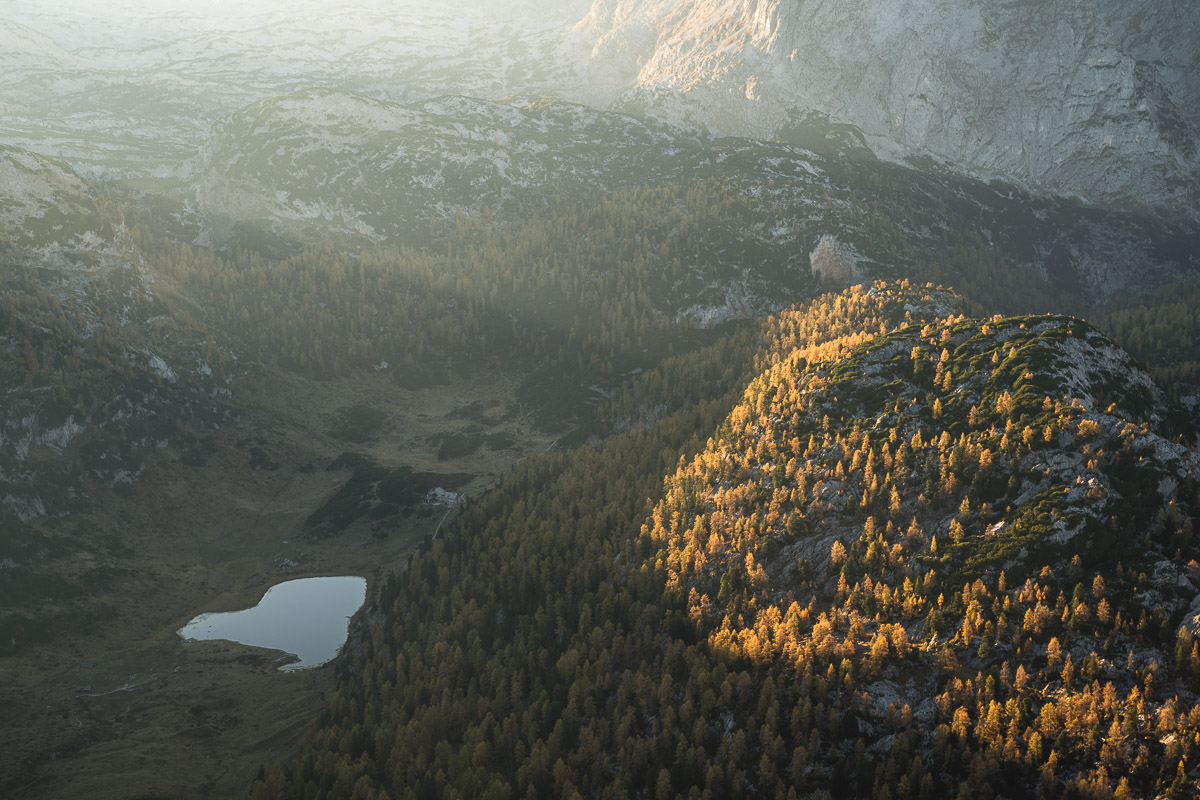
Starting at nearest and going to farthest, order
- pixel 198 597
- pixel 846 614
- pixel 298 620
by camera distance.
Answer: pixel 846 614 → pixel 298 620 → pixel 198 597

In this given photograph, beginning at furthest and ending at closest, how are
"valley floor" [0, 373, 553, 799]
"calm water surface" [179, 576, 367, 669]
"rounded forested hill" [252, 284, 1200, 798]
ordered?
"calm water surface" [179, 576, 367, 669]
"valley floor" [0, 373, 553, 799]
"rounded forested hill" [252, 284, 1200, 798]

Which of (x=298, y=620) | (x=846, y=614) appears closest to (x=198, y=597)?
(x=298, y=620)

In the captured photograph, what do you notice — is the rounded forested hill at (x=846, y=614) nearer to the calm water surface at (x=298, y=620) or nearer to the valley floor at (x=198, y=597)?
the calm water surface at (x=298, y=620)

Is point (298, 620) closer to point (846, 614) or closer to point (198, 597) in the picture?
point (198, 597)

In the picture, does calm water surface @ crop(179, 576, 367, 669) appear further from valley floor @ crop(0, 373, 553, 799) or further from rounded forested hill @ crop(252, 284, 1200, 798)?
rounded forested hill @ crop(252, 284, 1200, 798)

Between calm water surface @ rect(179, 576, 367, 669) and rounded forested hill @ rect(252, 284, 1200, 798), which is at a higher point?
rounded forested hill @ rect(252, 284, 1200, 798)

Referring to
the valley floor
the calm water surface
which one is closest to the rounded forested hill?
the calm water surface

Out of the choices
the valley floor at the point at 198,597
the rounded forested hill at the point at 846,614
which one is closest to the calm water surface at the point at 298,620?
the valley floor at the point at 198,597
